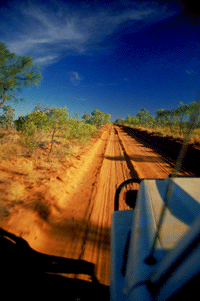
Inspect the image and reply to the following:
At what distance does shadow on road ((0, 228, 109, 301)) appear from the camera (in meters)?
1.84

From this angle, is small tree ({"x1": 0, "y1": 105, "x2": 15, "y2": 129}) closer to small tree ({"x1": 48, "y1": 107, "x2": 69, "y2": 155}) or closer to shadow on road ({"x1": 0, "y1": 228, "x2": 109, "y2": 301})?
small tree ({"x1": 48, "y1": 107, "x2": 69, "y2": 155})

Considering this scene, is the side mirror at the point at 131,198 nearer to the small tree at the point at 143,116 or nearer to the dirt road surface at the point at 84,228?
the dirt road surface at the point at 84,228

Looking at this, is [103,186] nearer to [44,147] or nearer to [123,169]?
[123,169]

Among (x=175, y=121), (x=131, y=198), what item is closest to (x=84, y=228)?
(x=131, y=198)

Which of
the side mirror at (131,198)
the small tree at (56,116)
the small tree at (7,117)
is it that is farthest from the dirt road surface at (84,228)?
the small tree at (7,117)

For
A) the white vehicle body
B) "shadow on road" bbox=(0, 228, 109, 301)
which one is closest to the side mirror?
the white vehicle body

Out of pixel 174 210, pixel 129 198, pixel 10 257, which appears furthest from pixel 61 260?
pixel 174 210

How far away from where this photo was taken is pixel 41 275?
2.02 metres

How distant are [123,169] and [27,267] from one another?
503 centimetres

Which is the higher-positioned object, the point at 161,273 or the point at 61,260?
the point at 161,273

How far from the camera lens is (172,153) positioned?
998 cm

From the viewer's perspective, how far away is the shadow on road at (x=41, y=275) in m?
1.84

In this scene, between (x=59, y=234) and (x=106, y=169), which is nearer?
(x=59, y=234)

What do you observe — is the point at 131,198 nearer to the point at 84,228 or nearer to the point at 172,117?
the point at 84,228
